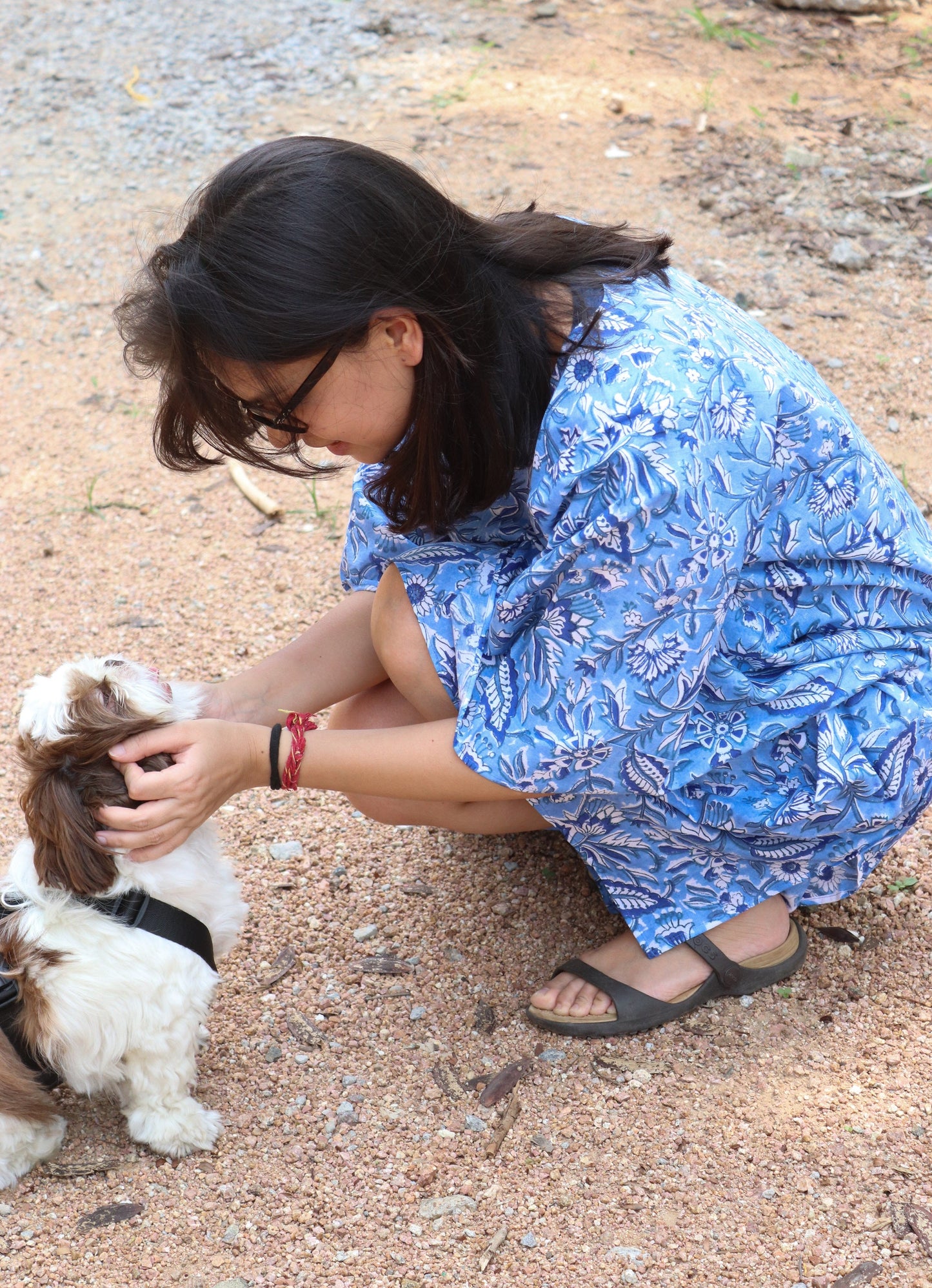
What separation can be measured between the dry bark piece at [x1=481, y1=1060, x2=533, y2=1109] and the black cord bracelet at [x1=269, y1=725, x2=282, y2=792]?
76 centimetres

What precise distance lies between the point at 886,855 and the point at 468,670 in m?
1.28

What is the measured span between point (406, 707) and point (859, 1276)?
139cm

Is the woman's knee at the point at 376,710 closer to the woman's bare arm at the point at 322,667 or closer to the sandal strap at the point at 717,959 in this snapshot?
the woman's bare arm at the point at 322,667

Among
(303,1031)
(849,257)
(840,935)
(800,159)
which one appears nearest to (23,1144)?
(303,1031)

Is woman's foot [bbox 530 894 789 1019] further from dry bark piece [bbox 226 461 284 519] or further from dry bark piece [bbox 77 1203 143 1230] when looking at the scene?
dry bark piece [bbox 226 461 284 519]

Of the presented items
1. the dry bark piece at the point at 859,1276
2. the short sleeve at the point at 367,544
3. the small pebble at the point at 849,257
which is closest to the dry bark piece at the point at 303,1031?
the short sleeve at the point at 367,544

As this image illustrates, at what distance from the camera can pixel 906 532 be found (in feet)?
7.52

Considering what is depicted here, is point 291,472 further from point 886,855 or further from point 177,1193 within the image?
point 886,855

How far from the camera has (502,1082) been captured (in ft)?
7.82

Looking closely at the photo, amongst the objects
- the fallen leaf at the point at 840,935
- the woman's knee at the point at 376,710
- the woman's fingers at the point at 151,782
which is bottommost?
the fallen leaf at the point at 840,935

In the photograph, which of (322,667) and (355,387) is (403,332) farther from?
(322,667)

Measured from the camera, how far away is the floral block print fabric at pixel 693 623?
6.44 feet

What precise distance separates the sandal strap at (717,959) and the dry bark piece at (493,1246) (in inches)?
27.3

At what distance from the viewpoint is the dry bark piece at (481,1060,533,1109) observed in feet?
7.71
